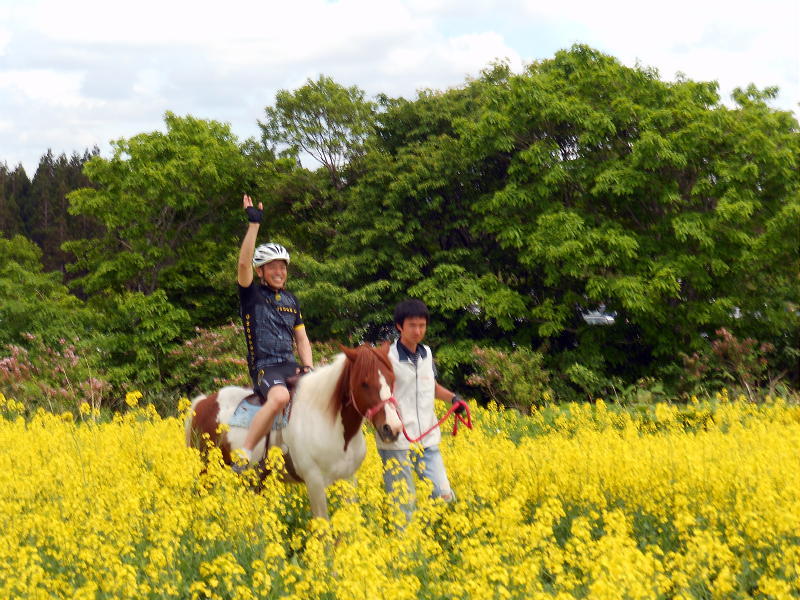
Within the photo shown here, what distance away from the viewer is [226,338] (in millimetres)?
20672

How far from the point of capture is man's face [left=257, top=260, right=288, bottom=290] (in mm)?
6074

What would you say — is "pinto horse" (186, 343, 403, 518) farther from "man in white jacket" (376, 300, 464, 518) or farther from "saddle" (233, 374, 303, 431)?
"man in white jacket" (376, 300, 464, 518)

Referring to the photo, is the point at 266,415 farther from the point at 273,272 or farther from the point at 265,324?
the point at 273,272

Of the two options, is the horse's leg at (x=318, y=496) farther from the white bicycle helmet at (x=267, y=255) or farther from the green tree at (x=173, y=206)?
the green tree at (x=173, y=206)

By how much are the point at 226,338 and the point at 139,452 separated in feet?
43.4

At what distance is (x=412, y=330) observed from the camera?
5.81m

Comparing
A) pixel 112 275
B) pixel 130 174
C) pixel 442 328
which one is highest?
pixel 130 174

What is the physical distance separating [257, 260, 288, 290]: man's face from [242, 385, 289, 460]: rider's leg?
31.7 inches

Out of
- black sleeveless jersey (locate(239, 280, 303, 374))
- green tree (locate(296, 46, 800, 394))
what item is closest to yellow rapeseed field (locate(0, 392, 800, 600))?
black sleeveless jersey (locate(239, 280, 303, 374))

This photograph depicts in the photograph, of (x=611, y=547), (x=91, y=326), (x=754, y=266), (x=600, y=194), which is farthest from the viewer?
(x=91, y=326)

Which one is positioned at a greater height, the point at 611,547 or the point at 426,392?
the point at 426,392

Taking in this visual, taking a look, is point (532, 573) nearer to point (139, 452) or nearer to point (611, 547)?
point (611, 547)

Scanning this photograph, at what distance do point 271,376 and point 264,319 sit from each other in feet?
1.40

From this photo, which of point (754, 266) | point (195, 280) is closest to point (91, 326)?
point (195, 280)
